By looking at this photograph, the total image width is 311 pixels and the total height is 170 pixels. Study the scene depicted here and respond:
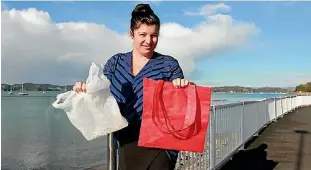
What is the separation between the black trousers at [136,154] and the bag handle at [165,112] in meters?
0.15

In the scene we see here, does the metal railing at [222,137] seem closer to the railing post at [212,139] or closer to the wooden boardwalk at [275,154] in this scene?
the railing post at [212,139]

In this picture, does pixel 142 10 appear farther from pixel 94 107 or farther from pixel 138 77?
pixel 94 107

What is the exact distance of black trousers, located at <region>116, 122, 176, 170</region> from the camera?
2229 millimetres

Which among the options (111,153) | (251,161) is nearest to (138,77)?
(111,153)

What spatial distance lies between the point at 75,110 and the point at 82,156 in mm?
11357

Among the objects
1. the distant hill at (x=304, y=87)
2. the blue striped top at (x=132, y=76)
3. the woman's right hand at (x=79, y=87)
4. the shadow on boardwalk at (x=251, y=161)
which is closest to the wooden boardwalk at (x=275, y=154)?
the shadow on boardwalk at (x=251, y=161)

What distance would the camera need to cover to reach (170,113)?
2141mm

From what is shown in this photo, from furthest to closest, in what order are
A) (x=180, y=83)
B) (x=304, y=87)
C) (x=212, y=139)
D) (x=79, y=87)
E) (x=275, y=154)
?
(x=304, y=87)
(x=275, y=154)
(x=212, y=139)
(x=180, y=83)
(x=79, y=87)

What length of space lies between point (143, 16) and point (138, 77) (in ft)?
1.13

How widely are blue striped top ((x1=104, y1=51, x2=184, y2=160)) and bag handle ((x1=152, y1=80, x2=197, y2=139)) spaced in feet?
0.34

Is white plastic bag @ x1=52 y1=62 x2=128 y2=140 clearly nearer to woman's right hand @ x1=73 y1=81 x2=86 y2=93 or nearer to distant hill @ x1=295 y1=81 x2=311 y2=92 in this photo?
woman's right hand @ x1=73 y1=81 x2=86 y2=93

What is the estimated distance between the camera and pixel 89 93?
195 centimetres

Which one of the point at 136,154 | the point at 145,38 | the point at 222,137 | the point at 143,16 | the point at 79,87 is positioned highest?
the point at 143,16

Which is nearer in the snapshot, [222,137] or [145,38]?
[145,38]
